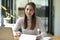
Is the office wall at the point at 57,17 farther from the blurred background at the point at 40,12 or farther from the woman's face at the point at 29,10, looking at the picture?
the woman's face at the point at 29,10

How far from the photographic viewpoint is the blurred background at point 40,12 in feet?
17.5

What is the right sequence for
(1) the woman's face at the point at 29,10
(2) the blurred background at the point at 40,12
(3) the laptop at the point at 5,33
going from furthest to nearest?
(2) the blurred background at the point at 40,12 → (1) the woman's face at the point at 29,10 → (3) the laptop at the point at 5,33

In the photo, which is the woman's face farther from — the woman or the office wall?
the office wall

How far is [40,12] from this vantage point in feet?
19.6

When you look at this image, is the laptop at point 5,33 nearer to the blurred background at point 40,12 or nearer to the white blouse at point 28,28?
the white blouse at point 28,28

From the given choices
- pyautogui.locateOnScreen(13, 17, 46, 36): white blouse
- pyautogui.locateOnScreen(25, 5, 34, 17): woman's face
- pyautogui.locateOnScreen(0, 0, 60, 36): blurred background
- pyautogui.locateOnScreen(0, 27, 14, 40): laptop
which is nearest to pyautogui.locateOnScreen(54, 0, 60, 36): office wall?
pyautogui.locateOnScreen(0, 0, 60, 36): blurred background

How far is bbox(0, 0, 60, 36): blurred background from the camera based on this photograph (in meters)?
5.33

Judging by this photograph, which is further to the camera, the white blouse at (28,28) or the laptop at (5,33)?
the white blouse at (28,28)

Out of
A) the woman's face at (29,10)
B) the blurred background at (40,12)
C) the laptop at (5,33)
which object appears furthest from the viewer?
the blurred background at (40,12)

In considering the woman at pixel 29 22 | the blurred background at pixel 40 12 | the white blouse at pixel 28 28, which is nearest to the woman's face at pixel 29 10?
the woman at pixel 29 22

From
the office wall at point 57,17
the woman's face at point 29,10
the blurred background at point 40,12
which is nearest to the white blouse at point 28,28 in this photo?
the woman's face at point 29,10

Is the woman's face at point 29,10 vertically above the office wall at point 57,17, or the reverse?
the woman's face at point 29,10

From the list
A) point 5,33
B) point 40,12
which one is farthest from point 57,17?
point 5,33

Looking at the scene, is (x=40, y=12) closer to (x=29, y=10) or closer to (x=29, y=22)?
(x=29, y=22)
